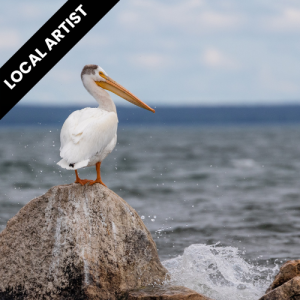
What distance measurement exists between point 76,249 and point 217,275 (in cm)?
214

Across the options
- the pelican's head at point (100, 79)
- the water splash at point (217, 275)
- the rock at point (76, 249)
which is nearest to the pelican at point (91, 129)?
→ the pelican's head at point (100, 79)

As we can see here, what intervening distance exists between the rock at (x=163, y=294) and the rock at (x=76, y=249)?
125mm

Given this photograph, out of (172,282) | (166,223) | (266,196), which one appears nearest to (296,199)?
(266,196)

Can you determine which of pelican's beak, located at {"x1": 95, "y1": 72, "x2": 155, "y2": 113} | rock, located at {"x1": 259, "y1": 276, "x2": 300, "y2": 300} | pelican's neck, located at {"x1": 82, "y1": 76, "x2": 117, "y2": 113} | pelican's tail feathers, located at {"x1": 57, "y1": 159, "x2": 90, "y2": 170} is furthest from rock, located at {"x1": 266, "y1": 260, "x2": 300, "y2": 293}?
pelican's neck, located at {"x1": 82, "y1": 76, "x2": 117, "y2": 113}

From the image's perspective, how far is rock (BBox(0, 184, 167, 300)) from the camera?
4.99m

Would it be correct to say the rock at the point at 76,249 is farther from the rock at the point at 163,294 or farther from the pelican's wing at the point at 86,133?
the pelican's wing at the point at 86,133

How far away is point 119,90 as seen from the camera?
6.40 m

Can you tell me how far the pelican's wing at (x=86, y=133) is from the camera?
536 cm

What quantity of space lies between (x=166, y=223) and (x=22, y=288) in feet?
18.4

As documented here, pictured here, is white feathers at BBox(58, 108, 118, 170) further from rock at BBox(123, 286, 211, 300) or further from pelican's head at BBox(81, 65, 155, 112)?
rock at BBox(123, 286, 211, 300)

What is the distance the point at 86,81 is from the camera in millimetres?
6172

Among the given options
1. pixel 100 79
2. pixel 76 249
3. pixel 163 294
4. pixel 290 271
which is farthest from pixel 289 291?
pixel 100 79

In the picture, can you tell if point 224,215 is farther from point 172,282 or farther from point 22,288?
point 22,288

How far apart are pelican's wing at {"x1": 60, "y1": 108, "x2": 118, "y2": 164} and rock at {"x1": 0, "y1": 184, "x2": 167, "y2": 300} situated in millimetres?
377
